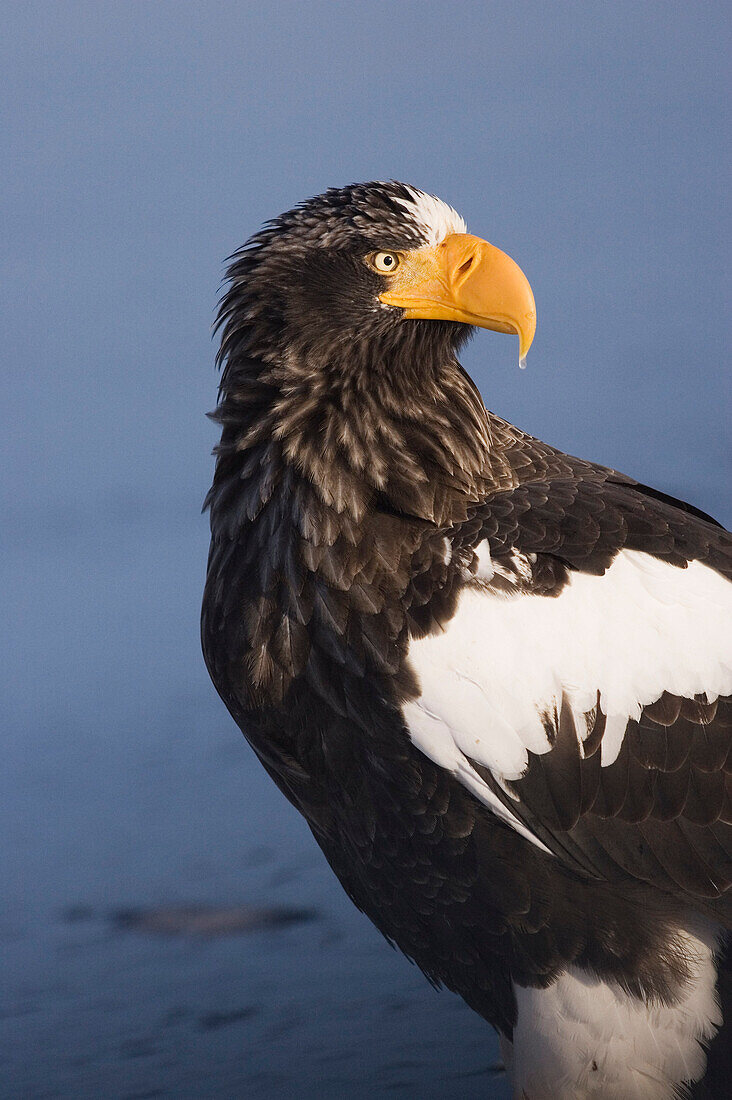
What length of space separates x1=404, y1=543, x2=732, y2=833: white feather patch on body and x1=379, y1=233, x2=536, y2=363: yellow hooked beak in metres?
0.42

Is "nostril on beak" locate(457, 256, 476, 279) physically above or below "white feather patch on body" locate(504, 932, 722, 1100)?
above

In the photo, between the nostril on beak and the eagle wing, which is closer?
the eagle wing

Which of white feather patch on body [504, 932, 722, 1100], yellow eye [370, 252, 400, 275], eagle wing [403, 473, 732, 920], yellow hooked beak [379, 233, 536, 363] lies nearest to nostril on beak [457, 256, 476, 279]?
yellow hooked beak [379, 233, 536, 363]

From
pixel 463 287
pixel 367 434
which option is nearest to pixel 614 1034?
pixel 367 434

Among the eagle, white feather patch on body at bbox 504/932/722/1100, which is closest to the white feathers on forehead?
the eagle

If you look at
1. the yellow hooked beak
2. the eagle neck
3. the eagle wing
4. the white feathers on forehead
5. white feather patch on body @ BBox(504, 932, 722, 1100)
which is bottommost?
white feather patch on body @ BBox(504, 932, 722, 1100)

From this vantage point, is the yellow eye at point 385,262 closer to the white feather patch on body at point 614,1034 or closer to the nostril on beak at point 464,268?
the nostril on beak at point 464,268

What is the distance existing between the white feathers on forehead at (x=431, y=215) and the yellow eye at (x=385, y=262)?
70mm

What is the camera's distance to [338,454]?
242 centimetres

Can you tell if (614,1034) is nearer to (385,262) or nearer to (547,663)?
(547,663)

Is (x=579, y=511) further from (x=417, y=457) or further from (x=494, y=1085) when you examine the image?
(x=494, y=1085)

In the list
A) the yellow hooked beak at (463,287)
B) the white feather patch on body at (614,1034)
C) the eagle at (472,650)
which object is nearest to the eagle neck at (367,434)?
the eagle at (472,650)

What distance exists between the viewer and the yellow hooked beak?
2.38 m

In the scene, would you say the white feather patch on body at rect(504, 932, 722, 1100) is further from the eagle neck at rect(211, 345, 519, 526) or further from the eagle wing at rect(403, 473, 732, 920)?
the eagle neck at rect(211, 345, 519, 526)
